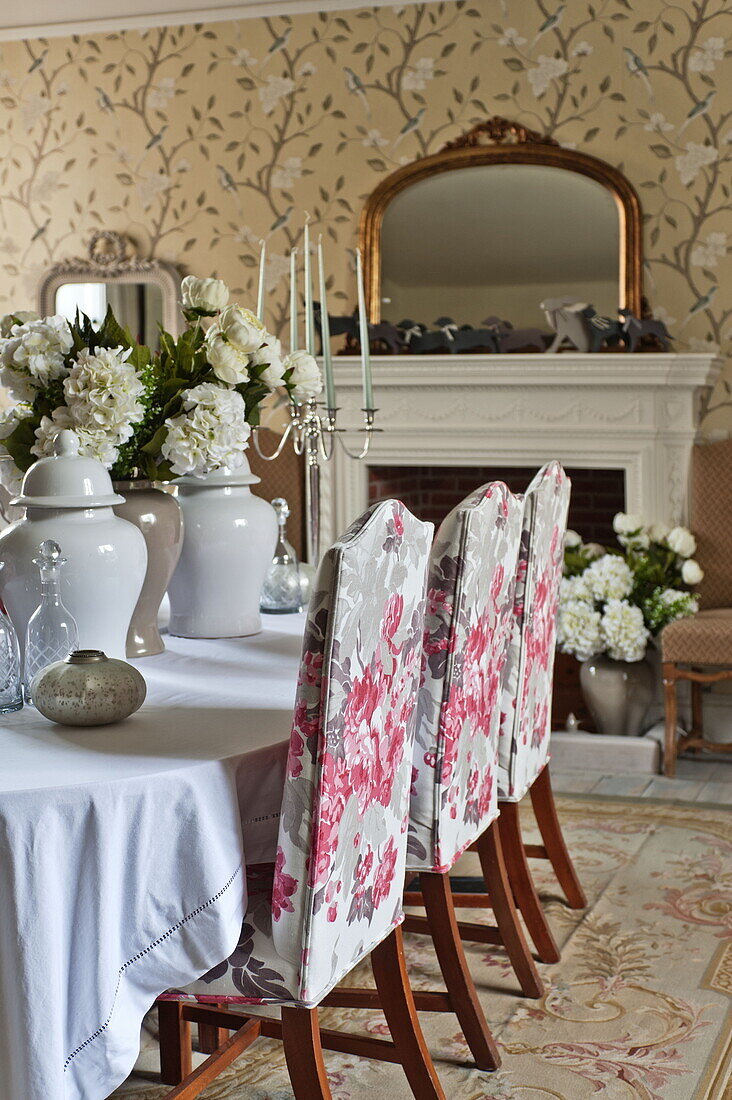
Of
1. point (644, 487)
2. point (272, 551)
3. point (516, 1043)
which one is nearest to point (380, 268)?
point (644, 487)

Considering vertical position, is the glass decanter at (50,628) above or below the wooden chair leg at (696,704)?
above

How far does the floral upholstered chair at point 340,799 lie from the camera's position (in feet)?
5.00

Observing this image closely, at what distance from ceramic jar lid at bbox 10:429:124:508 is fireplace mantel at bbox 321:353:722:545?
275 cm

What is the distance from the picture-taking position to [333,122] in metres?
4.96

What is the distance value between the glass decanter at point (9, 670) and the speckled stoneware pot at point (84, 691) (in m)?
0.07

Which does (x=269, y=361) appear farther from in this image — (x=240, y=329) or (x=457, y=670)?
(x=457, y=670)

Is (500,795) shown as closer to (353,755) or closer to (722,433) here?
(353,755)

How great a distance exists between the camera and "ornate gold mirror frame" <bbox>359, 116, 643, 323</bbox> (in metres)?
4.57

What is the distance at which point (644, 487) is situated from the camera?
14.8 feet

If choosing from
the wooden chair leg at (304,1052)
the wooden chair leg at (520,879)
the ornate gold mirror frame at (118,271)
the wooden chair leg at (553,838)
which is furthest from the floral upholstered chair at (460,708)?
the ornate gold mirror frame at (118,271)

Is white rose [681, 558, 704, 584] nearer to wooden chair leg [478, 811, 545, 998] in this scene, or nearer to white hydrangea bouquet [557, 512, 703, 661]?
white hydrangea bouquet [557, 512, 703, 661]

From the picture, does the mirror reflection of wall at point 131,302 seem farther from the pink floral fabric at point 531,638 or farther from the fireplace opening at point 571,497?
the pink floral fabric at point 531,638

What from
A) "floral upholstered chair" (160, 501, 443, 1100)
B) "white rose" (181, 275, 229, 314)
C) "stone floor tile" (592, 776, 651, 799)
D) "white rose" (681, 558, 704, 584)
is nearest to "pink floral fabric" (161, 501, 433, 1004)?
"floral upholstered chair" (160, 501, 443, 1100)

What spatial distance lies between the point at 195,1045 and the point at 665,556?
2668 millimetres
